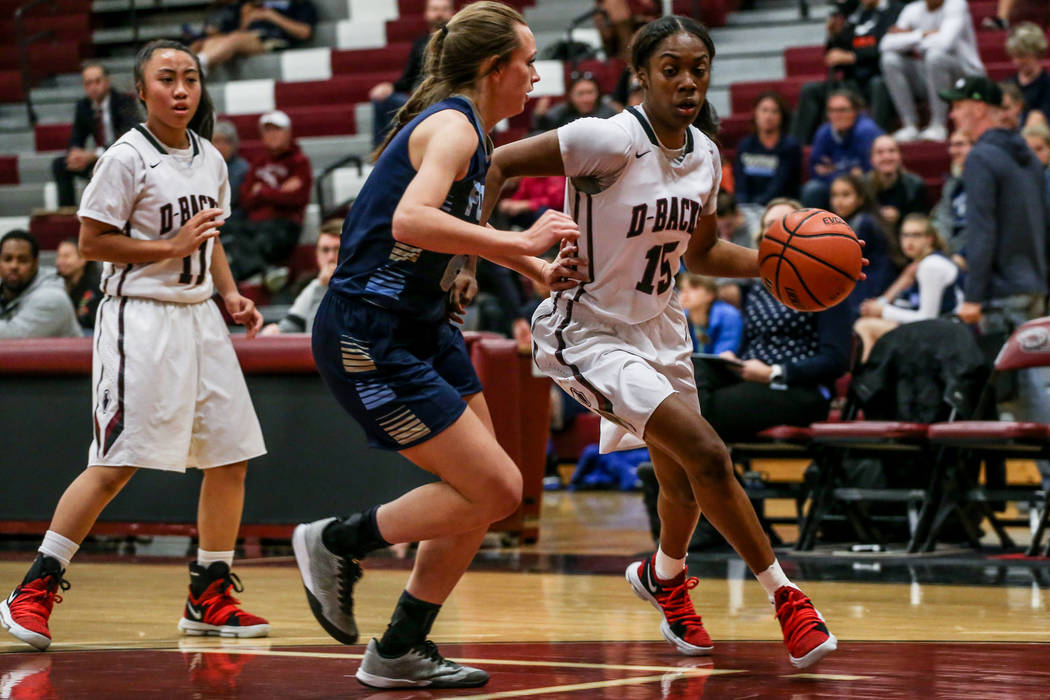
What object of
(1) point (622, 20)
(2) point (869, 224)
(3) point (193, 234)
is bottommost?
(2) point (869, 224)

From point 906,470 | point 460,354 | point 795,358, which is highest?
point 460,354

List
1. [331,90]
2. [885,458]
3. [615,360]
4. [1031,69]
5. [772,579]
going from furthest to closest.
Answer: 1. [331,90]
2. [1031,69]
3. [885,458]
4. [615,360]
5. [772,579]

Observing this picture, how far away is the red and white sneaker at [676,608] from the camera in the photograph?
4.55 m

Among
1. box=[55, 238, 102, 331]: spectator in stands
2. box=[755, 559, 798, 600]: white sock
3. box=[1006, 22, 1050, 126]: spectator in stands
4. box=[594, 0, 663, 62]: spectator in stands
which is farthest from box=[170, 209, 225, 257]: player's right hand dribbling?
box=[594, 0, 663, 62]: spectator in stands

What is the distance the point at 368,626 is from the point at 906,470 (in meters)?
3.47

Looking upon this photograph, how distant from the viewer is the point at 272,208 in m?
12.9

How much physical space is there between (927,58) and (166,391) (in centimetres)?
813

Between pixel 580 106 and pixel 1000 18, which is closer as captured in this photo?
pixel 580 106

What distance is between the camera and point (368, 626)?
5191mm

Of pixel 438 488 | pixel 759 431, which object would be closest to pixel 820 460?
pixel 759 431

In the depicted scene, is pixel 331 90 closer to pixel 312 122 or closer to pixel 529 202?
pixel 312 122

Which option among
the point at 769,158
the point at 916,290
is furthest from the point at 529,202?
the point at 916,290

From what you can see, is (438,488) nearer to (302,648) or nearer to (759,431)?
(302,648)

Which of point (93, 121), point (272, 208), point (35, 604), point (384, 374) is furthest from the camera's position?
point (93, 121)
